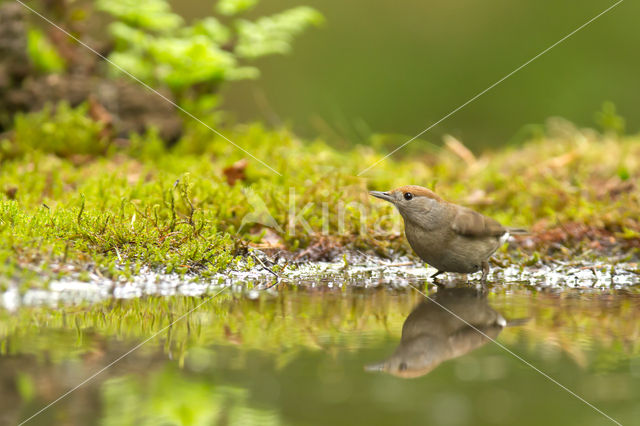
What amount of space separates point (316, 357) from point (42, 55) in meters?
5.48

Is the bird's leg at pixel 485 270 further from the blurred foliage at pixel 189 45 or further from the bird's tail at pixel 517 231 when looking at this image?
the blurred foliage at pixel 189 45

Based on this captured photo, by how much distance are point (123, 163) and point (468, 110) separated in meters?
6.92

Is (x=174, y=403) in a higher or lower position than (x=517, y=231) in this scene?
lower

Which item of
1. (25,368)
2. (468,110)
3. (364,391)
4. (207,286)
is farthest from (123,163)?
(468,110)

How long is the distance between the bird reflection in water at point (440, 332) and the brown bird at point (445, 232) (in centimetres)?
44

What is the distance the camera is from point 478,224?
13.4 feet

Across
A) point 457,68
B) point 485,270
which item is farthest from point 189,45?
point 457,68

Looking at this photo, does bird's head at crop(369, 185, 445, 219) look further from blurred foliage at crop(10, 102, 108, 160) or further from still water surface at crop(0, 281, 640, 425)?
blurred foliage at crop(10, 102, 108, 160)

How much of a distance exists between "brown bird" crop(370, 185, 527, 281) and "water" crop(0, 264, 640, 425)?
448 millimetres

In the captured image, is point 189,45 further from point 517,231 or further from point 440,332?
point 440,332

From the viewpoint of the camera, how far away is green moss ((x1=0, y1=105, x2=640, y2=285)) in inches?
144

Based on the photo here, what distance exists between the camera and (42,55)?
6562 mm

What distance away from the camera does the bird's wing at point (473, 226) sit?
403 centimetres

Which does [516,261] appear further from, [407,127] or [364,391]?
[407,127]
